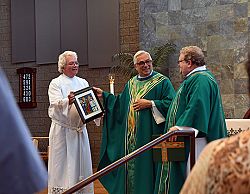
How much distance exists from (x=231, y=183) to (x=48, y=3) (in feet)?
41.1

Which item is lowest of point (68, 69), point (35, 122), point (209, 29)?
point (35, 122)

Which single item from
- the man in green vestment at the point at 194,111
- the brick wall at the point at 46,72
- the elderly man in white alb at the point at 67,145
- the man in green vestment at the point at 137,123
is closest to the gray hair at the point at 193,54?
the man in green vestment at the point at 194,111

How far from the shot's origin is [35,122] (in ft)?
44.6

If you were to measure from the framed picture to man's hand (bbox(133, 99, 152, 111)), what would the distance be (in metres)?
0.48

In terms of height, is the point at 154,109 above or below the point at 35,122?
above

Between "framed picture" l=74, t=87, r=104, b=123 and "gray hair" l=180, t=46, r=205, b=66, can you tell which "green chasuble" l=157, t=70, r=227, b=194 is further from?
"framed picture" l=74, t=87, r=104, b=123

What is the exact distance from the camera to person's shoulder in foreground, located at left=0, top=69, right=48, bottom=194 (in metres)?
1.10

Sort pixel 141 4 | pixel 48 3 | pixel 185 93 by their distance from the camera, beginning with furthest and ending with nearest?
pixel 48 3 → pixel 141 4 → pixel 185 93

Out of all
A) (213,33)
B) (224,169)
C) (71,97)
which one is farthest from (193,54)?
(213,33)

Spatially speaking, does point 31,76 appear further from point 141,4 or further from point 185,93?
point 185,93

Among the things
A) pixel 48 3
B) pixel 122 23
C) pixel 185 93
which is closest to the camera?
pixel 185 93

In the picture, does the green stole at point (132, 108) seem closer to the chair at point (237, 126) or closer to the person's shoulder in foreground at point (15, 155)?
the chair at point (237, 126)

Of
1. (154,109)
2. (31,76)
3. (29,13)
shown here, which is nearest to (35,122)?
(31,76)

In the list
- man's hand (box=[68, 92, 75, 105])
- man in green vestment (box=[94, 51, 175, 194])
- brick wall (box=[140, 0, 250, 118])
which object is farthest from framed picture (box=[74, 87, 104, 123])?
brick wall (box=[140, 0, 250, 118])
